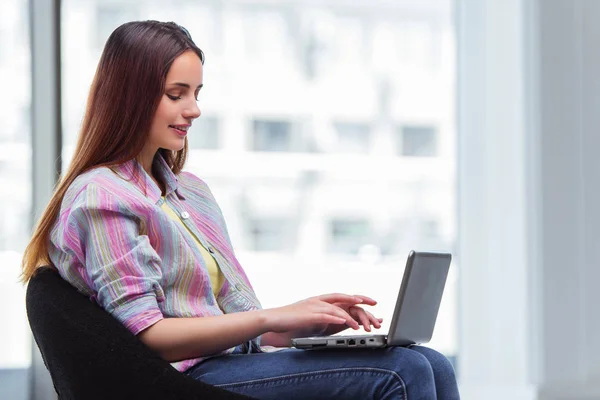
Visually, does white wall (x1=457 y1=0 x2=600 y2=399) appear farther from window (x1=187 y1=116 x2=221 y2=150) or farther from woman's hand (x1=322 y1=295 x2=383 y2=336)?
woman's hand (x1=322 y1=295 x2=383 y2=336)

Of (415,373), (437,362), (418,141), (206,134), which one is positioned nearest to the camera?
(415,373)

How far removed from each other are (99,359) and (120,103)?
426 mm

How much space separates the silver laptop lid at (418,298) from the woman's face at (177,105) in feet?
1.52

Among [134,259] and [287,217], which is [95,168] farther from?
[287,217]

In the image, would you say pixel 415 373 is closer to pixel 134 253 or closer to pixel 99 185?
pixel 134 253

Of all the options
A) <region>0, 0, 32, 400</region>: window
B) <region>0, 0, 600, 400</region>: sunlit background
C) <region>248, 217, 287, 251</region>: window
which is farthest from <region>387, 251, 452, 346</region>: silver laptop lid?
<region>248, 217, 287, 251</region>: window

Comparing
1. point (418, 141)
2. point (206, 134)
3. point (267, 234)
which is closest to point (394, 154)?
point (418, 141)

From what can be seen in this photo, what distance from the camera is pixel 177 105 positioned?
4.96 ft

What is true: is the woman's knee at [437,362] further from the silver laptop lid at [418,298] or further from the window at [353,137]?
the window at [353,137]

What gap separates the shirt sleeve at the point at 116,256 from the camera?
1355 mm

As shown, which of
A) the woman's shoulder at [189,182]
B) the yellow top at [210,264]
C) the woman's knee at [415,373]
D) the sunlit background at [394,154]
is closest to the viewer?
the woman's knee at [415,373]

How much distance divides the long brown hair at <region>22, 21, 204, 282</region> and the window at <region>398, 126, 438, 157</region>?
3.73m

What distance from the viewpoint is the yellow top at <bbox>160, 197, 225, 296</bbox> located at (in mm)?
1568

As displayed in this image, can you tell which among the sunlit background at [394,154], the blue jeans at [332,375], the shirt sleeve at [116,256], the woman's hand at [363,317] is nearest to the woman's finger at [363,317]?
the woman's hand at [363,317]
